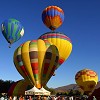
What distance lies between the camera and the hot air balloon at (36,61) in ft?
108

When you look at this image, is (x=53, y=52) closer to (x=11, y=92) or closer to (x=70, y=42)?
(x=70, y=42)

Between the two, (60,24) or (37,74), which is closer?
(37,74)

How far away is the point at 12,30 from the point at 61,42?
297 inches

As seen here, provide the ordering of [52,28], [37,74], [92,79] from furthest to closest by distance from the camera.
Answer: [92,79] → [52,28] → [37,74]

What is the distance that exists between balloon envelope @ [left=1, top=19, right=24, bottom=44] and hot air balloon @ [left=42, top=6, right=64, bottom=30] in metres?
4.31

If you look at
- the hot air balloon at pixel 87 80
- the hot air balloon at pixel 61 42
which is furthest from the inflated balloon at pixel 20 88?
the hot air balloon at pixel 87 80

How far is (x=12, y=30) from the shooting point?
41406 mm

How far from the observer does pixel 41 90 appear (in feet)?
99.9

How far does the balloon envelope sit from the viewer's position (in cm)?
4144

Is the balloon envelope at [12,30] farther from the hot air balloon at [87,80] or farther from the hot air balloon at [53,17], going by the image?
the hot air balloon at [87,80]

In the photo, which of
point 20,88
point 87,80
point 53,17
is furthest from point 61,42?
point 87,80

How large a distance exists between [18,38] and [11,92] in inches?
328

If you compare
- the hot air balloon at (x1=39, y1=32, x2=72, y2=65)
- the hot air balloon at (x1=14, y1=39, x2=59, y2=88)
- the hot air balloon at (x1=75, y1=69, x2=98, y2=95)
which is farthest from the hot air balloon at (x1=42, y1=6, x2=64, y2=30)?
the hot air balloon at (x1=75, y1=69, x2=98, y2=95)

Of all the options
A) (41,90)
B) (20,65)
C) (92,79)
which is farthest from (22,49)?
(92,79)
